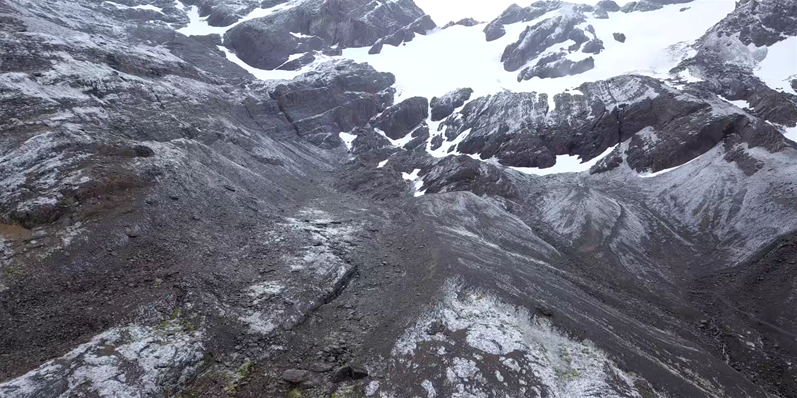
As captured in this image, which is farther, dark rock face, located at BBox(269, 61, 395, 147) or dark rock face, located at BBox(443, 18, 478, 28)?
dark rock face, located at BBox(443, 18, 478, 28)

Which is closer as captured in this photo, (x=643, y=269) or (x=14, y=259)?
(x=14, y=259)

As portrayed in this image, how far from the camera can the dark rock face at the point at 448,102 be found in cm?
8594

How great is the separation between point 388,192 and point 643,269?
97.3ft

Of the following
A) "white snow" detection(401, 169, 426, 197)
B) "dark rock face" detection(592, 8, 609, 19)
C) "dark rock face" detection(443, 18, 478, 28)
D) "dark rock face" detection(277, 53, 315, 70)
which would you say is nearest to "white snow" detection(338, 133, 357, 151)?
"white snow" detection(401, 169, 426, 197)

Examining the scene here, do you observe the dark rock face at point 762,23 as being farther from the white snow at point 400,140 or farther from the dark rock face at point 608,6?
the white snow at point 400,140

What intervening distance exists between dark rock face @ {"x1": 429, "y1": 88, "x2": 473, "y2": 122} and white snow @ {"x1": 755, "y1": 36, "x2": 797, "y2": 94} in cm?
4873

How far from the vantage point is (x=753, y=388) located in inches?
807

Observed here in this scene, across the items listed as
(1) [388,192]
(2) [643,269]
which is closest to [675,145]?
(2) [643,269]

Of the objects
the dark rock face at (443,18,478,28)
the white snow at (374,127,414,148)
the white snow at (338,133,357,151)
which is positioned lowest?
the white snow at (374,127,414,148)

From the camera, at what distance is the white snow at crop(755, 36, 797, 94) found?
62312mm

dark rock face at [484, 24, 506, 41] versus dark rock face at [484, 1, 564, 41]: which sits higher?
dark rock face at [484, 1, 564, 41]

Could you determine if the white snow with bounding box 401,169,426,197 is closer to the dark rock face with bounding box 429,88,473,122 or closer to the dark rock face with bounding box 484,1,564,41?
the dark rock face with bounding box 429,88,473,122

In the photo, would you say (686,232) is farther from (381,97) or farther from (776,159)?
(381,97)

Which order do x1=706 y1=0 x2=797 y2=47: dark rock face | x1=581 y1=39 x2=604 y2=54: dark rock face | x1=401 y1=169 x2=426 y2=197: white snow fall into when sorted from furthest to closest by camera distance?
x1=581 y1=39 x2=604 y2=54: dark rock face
x1=706 y1=0 x2=797 y2=47: dark rock face
x1=401 y1=169 x2=426 y2=197: white snow
